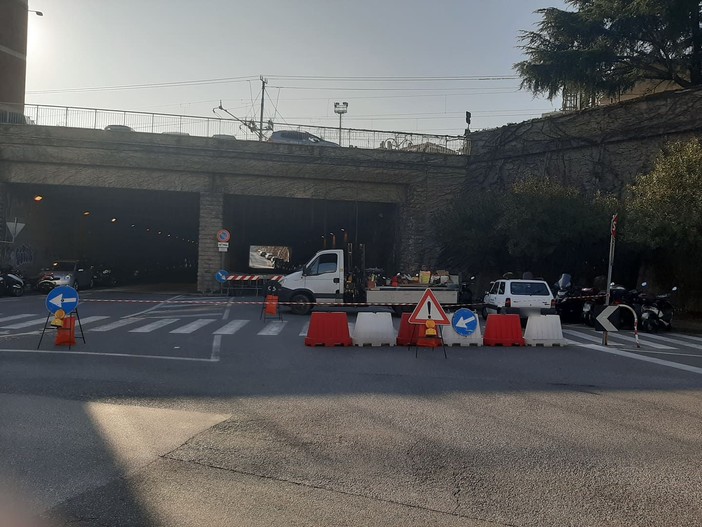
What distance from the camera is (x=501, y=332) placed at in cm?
1512

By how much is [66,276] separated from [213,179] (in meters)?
9.09

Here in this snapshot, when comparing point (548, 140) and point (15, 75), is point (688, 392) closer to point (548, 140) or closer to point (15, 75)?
point (548, 140)

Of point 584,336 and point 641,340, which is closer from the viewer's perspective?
point 641,340

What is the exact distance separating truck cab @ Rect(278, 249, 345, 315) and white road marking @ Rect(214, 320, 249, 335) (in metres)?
3.35

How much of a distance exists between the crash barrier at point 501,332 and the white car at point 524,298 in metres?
4.72

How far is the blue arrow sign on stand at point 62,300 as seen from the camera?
1288 cm

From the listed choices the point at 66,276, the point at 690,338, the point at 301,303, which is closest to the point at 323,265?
the point at 301,303

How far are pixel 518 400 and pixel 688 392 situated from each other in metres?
2.87

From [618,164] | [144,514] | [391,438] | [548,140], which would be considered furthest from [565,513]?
[548,140]

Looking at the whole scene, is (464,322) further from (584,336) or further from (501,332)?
(584,336)

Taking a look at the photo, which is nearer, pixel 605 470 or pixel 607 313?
pixel 605 470

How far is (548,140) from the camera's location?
3297cm

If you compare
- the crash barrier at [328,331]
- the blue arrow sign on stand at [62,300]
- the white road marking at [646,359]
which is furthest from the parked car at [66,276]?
the white road marking at [646,359]

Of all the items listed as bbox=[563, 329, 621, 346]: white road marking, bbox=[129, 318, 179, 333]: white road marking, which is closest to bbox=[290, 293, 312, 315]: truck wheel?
bbox=[129, 318, 179, 333]: white road marking
